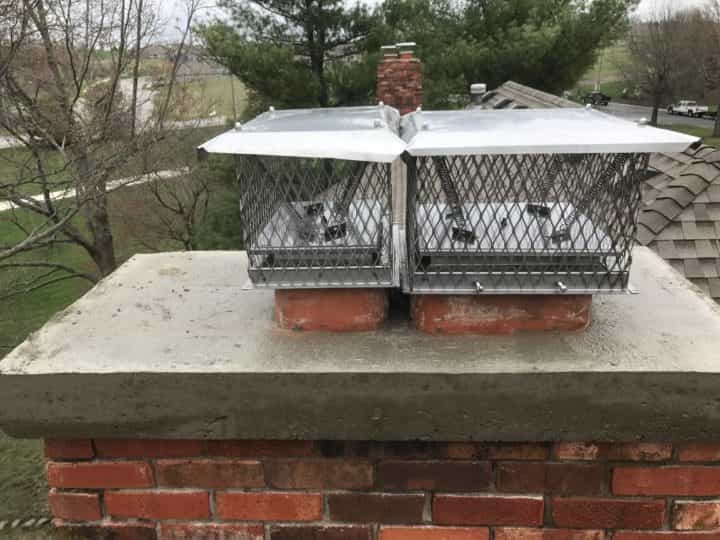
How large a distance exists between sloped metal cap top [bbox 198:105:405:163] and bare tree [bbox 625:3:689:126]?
37.7 m

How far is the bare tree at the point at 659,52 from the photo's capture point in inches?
1344

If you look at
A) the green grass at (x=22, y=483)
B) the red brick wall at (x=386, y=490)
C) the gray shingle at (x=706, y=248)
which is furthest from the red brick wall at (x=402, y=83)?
the red brick wall at (x=386, y=490)

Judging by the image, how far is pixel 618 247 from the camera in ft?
3.86

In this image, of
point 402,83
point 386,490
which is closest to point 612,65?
point 402,83

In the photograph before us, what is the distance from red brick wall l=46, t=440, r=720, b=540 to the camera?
45.5 inches

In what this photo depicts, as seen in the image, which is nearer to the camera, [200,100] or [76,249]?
[200,100]

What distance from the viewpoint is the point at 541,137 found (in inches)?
42.3

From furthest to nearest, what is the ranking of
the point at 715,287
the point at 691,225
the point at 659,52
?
the point at 659,52, the point at 691,225, the point at 715,287

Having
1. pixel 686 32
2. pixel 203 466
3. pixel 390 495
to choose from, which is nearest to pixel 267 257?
pixel 203 466

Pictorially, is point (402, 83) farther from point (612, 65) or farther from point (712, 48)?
point (612, 65)

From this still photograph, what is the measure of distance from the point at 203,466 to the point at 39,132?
9.94 meters

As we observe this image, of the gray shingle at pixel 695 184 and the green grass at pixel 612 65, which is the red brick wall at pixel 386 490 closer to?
the gray shingle at pixel 695 184

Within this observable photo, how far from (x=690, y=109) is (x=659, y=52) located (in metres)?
5.79

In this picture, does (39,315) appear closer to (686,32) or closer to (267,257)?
(267,257)
